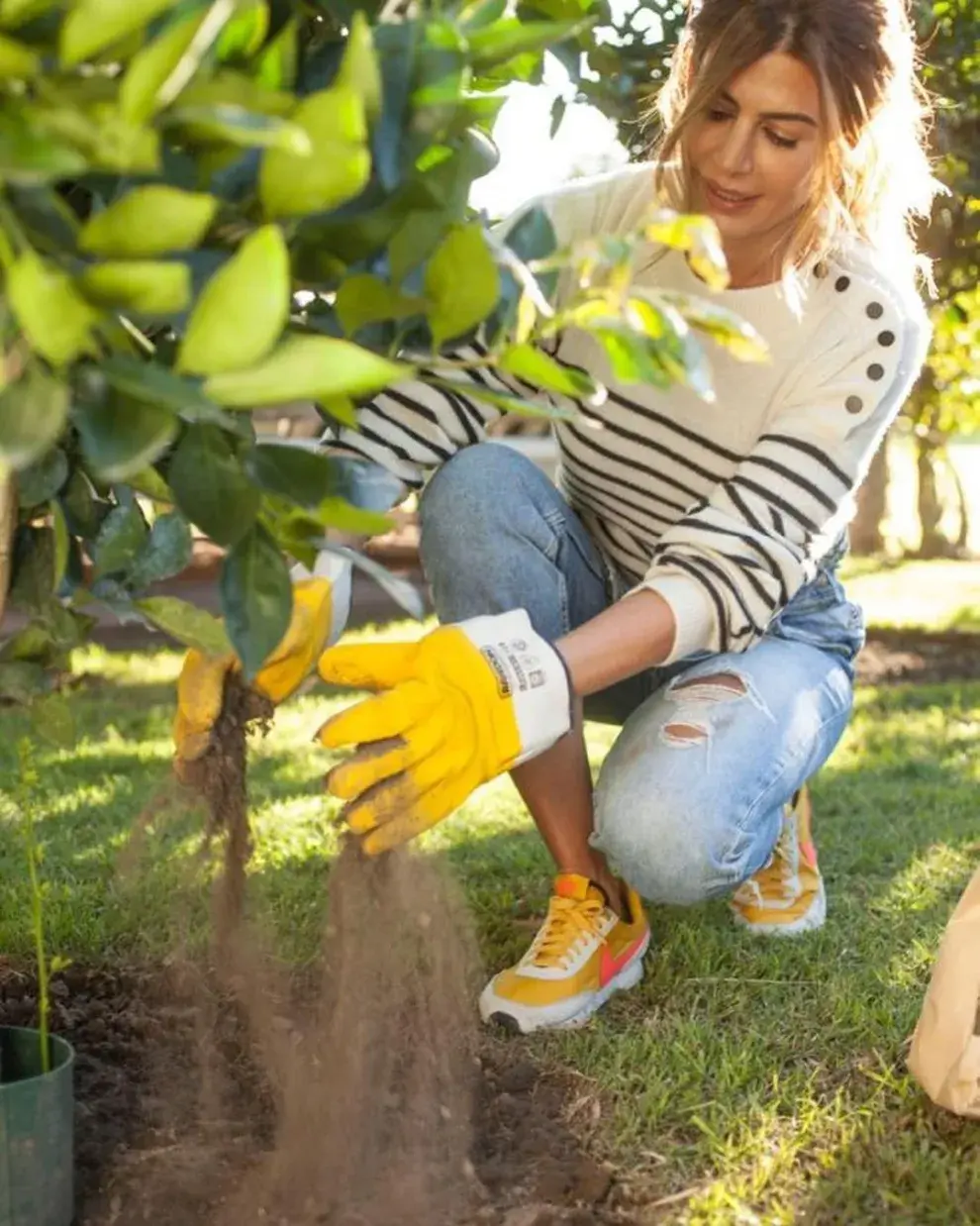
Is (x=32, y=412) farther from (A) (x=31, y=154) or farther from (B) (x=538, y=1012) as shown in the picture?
(B) (x=538, y=1012)

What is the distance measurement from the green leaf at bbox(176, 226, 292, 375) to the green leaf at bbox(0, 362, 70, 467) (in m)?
0.09

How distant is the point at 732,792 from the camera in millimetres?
1812

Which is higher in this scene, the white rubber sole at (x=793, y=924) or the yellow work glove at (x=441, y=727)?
the yellow work glove at (x=441, y=727)

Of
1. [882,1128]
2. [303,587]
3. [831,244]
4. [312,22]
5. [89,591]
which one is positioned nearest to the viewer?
[312,22]

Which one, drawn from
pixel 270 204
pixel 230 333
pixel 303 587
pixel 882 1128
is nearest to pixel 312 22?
pixel 270 204

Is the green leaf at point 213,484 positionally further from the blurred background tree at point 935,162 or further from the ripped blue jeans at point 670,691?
the ripped blue jeans at point 670,691

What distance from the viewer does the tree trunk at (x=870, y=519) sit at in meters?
7.49

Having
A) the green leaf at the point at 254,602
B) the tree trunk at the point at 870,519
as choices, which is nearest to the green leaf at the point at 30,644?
the green leaf at the point at 254,602

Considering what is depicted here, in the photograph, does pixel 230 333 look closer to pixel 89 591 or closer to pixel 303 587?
pixel 89 591

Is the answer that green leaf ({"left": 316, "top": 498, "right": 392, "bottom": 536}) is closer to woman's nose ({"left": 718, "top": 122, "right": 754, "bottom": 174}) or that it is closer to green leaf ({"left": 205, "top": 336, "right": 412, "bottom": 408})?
green leaf ({"left": 205, "top": 336, "right": 412, "bottom": 408})

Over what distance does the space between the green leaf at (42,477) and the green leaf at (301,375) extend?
0.37m

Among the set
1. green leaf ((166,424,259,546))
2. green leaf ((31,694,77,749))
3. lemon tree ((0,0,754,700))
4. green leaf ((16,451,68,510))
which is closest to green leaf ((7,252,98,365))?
lemon tree ((0,0,754,700))

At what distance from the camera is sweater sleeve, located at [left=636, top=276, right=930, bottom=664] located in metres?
1.78

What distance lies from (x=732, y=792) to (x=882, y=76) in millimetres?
838
